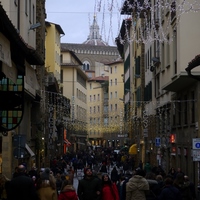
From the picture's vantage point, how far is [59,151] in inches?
3054

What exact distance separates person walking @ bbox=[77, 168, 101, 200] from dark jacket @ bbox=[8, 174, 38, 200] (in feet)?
10.0

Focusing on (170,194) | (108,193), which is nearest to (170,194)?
(170,194)

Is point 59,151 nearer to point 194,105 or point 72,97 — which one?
point 72,97

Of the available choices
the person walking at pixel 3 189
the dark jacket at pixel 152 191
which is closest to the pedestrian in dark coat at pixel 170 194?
the dark jacket at pixel 152 191

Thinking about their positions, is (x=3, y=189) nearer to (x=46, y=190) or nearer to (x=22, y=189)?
(x=22, y=189)

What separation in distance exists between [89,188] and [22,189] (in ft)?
10.7

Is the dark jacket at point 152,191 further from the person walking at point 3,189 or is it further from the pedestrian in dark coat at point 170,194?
the person walking at point 3,189

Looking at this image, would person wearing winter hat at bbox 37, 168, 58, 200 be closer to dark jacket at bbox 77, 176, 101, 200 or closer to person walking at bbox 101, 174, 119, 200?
dark jacket at bbox 77, 176, 101, 200

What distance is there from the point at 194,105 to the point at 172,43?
12.4ft

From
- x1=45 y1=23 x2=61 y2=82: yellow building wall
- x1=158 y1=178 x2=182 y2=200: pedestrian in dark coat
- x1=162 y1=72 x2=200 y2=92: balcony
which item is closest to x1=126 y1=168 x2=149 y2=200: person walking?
x1=158 y1=178 x2=182 y2=200: pedestrian in dark coat

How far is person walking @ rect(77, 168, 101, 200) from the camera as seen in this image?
49.8 feet

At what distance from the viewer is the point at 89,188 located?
49.9 feet

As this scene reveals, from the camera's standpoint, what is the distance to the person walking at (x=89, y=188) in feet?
49.8

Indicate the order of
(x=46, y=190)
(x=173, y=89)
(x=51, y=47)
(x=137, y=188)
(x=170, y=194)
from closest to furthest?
(x=46, y=190) → (x=170, y=194) → (x=137, y=188) → (x=173, y=89) → (x=51, y=47)
